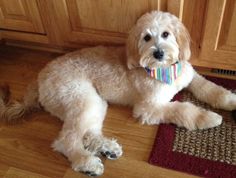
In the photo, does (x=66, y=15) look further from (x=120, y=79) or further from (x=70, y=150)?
(x=70, y=150)

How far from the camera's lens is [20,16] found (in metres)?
1.84

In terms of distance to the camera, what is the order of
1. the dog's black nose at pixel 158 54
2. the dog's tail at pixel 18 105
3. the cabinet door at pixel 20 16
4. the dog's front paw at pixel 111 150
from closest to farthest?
the dog's black nose at pixel 158 54 < the dog's front paw at pixel 111 150 < the dog's tail at pixel 18 105 < the cabinet door at pixel 20 16

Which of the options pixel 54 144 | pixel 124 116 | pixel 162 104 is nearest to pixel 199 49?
pixel 162 104

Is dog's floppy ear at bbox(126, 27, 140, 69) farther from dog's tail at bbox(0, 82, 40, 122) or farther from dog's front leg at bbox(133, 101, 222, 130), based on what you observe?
dog's tail at bbox(0, 82, 40, 122)

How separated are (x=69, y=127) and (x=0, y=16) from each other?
Result: 95 cm

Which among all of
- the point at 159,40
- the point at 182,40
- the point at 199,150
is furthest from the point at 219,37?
the point at 199,150

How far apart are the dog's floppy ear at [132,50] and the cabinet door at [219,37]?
1.24 feet

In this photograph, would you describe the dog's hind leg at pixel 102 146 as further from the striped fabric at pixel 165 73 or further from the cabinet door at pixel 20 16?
the cabinet door at pixel 20 16

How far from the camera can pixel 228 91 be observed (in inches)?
61.3

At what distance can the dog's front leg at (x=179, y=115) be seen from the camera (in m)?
1.45

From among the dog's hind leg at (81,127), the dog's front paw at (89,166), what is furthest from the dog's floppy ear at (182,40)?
the dog's front paw at (89,166)

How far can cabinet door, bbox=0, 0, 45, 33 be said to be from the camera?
5.77ft

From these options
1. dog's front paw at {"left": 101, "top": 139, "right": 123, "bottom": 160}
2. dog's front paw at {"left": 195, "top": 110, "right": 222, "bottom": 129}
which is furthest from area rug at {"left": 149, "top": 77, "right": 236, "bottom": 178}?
dog's front paw at {"left": 101, "top": 139, "right": 123, "bottom": 160}

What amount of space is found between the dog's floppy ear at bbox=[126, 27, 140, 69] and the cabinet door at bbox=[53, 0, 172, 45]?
19 cm
